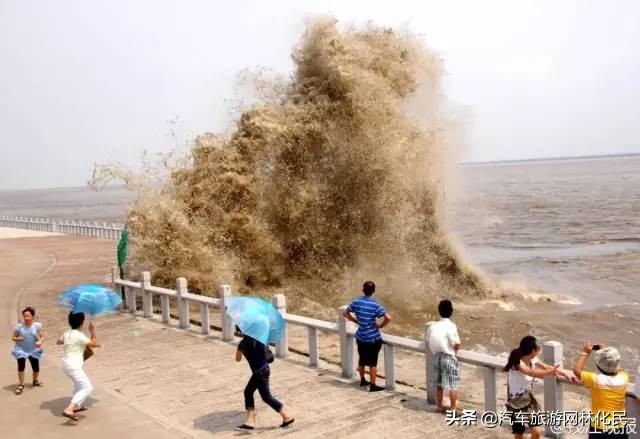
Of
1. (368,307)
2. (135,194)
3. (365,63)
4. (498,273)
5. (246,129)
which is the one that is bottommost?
(498,273)

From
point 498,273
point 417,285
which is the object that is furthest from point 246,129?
point 498,273

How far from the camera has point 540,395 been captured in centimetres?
823

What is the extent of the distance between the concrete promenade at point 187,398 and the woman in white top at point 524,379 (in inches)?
26.5

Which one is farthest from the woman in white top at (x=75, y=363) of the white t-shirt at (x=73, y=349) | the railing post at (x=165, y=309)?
the railing post at (x=165, y=309)

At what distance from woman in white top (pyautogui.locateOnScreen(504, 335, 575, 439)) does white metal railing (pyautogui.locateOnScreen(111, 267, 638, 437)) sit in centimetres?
27

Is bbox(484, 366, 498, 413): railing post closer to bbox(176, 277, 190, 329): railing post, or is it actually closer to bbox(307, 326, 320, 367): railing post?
bbox(307, 326, 320, 367): railing post

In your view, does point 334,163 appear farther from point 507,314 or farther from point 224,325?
point 224,325

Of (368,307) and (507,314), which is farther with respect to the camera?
(507,314)

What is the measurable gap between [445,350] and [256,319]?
2.04 m

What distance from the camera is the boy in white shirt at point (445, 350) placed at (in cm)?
706

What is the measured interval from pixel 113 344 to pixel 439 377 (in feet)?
20.6

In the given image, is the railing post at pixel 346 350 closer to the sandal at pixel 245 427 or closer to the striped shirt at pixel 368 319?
the striped shirt at pixel 368 319

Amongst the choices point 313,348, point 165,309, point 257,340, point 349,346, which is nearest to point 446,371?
point 349,346

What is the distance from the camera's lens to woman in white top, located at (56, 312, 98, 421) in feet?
24.5
